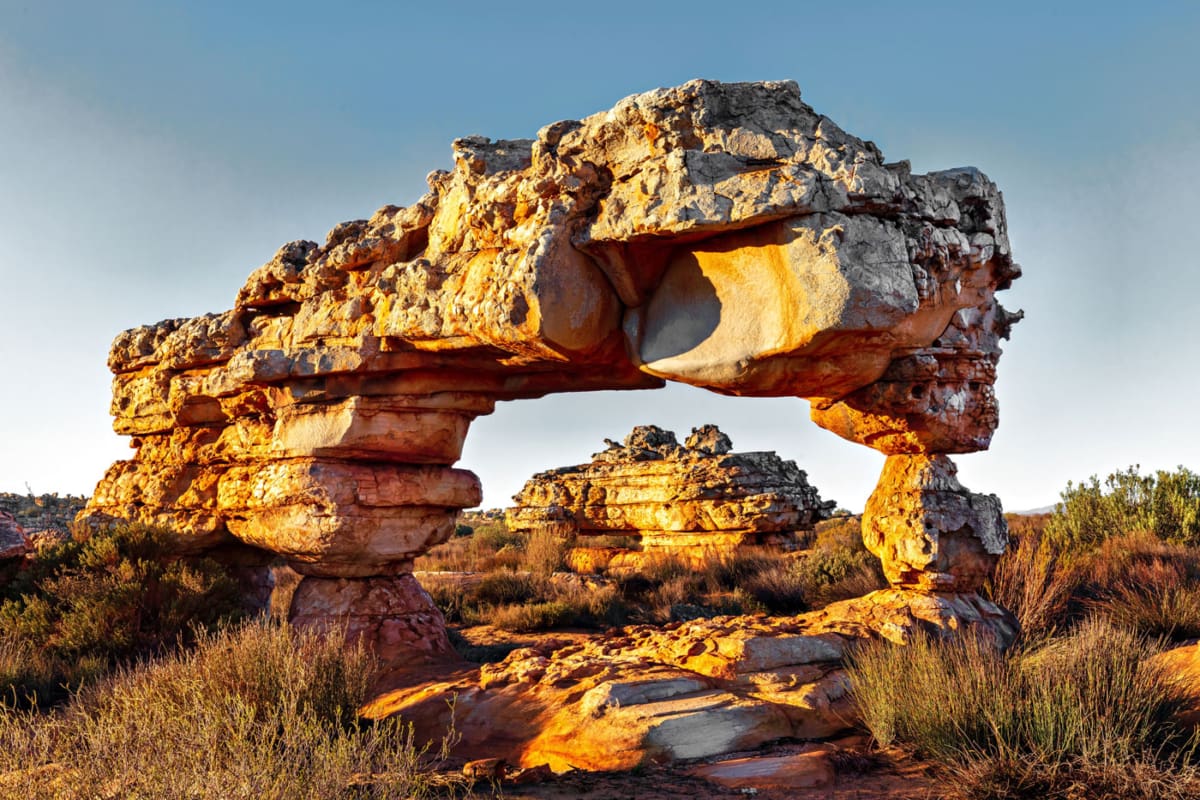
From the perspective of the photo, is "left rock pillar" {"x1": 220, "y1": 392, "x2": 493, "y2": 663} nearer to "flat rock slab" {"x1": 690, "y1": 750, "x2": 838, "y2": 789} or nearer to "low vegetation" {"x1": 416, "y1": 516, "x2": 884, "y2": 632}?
"low vegetation" {"x1": 416, "y1": 516, "x2": 884, "y2": 632}

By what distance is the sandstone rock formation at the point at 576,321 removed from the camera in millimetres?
5855

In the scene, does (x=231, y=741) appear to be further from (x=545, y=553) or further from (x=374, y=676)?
(x=545, y=553)

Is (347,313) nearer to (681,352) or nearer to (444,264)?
(444,264)

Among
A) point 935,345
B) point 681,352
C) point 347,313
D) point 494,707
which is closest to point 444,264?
point 347,313

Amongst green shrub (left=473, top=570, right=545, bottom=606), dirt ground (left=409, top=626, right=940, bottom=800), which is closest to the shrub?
dirt ground (left=409, top=626, right=940, bottom=800)

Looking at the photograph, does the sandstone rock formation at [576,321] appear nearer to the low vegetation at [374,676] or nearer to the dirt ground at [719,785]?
the low vegetation at [374,676]

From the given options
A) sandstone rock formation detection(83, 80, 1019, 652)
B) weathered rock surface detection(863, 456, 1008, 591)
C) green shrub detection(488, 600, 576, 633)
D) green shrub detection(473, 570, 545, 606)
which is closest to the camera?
sandstone rock formation detection(83, 80, 1019, 652)

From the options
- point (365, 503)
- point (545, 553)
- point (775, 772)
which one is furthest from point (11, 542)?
point (545, 553)

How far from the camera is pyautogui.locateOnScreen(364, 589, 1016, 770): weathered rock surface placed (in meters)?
5.35

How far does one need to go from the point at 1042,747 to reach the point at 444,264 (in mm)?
5861

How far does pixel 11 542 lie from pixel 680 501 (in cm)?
1209

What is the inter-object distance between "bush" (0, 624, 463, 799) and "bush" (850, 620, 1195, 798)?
304 cm

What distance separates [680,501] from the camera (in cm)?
1783

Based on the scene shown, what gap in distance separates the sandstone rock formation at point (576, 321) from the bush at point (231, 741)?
2353mm
